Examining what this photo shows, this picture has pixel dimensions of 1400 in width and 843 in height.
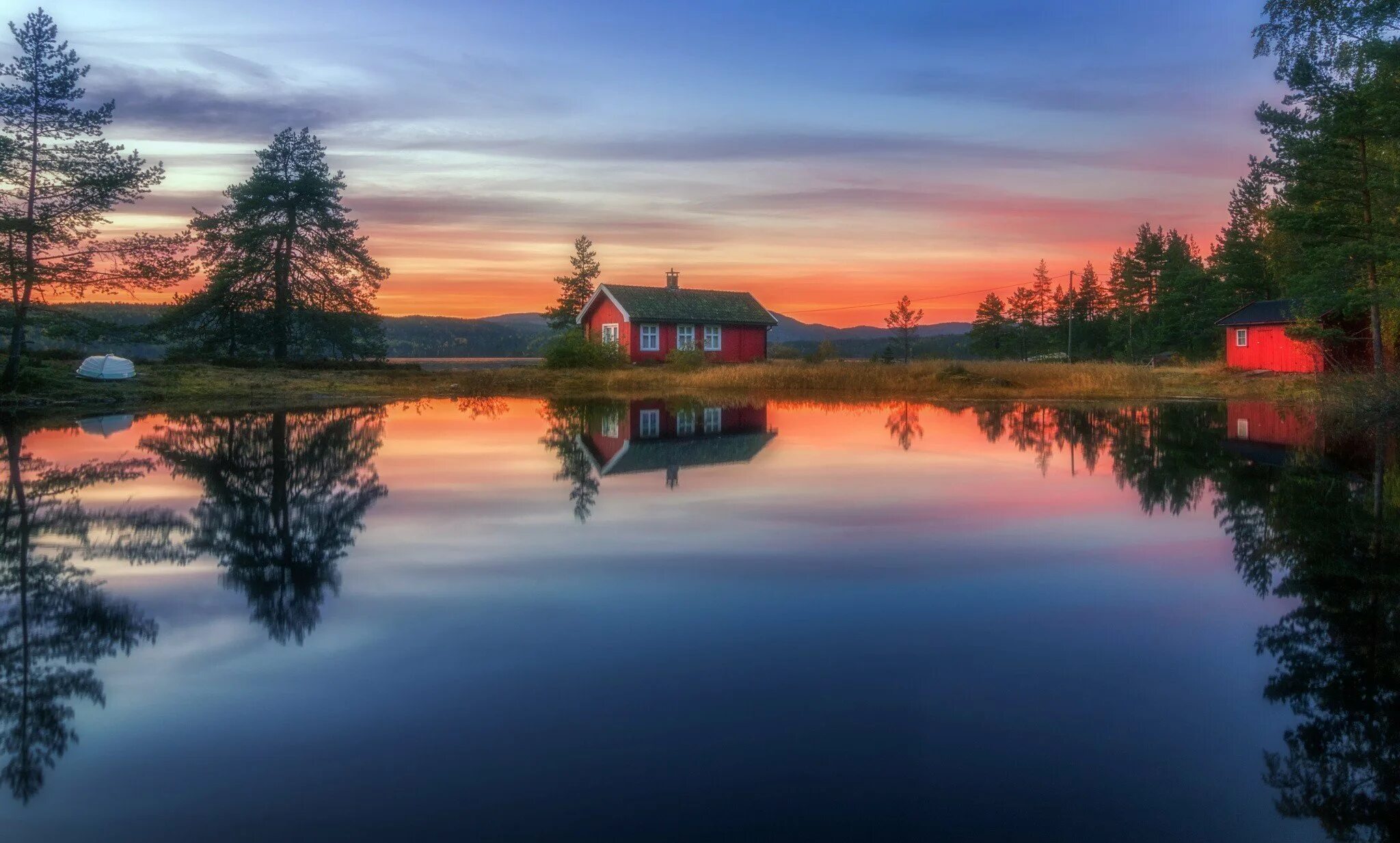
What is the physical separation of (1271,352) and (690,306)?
91.3ft

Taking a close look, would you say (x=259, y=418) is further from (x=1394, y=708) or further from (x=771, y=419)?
(x=1394, y=708)

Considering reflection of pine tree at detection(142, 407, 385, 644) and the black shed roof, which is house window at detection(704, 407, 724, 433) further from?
the black shed roof

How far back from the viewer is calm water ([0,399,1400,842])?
434 cm

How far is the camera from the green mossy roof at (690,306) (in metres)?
51.2

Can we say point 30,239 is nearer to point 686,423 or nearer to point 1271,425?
point 686,423

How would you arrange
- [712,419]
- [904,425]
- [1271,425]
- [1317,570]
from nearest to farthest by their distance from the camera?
[1317,570] → [1271,425] → [904,425] → [712,419]

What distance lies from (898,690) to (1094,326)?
88014 mm

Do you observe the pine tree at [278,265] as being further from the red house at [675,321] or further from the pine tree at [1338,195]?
the pine tree at [1338,195]

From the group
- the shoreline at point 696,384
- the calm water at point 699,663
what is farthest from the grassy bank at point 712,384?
the calm water at point 699,663

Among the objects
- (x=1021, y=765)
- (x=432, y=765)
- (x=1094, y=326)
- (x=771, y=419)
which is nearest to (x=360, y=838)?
(x=432, y=765)

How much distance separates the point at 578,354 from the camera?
152 feet

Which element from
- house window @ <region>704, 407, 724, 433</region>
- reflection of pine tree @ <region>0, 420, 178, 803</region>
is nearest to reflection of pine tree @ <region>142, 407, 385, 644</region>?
reflection of pine tree @ <region>0, 420, 178, 803</region>

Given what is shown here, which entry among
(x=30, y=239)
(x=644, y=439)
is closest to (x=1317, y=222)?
(x=644, y=439)

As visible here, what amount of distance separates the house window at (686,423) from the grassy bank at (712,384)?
29.6ft
